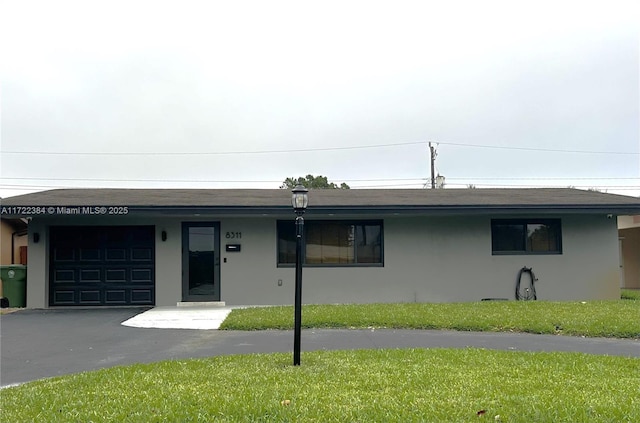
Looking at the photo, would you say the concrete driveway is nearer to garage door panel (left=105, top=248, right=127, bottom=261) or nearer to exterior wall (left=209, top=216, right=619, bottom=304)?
garage door panel (left=105, top=248, right=127, bottom=261)

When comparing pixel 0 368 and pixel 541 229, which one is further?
pixel 541 229

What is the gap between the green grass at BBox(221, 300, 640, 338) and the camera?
1025cm

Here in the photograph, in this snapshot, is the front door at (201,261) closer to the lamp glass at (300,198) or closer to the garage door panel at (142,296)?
the garage door panel at (142,296)

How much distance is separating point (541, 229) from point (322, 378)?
11448 millimetres

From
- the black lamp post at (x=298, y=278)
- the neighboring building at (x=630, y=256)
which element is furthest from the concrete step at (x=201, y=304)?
the neighboring building at (x=630, y=256)

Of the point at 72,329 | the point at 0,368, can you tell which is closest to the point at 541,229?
the point at 72,329

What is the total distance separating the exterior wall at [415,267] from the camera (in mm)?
15031

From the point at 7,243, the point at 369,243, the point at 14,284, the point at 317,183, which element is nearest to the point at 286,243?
the point at 369,243

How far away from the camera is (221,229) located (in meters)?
15.1

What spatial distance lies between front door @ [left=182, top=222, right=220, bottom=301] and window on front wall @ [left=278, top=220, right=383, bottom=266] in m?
1.80

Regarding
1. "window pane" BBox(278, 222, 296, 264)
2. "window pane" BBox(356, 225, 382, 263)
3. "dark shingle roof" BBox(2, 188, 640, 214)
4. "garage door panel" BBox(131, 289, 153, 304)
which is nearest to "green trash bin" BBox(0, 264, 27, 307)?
"dark shingle roof" BBox(2, 188, 640, 214)

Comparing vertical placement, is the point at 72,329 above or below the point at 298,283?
below

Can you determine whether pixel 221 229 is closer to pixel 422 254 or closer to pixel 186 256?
pixel 186 256

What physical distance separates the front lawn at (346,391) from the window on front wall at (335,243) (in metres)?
7.65
